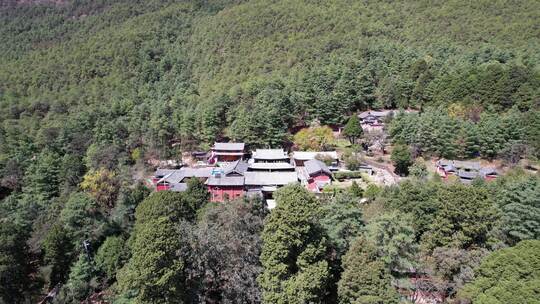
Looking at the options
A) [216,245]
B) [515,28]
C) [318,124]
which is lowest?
[318,124]

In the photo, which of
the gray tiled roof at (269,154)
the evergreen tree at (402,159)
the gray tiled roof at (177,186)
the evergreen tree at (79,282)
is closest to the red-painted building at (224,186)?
the gray tiled roof at (177,186)

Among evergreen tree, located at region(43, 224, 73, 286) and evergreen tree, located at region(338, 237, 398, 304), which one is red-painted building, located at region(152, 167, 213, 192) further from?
evergreen tree, located at region(338, 237, 398, 304)

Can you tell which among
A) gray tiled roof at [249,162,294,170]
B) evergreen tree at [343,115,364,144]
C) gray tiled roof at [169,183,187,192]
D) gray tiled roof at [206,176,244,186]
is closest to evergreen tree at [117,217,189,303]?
gray tiled roof at [169,183,187,192]

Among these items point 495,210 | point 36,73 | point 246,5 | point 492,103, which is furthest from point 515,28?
point 36,73

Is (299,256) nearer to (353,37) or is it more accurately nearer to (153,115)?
(153,115)

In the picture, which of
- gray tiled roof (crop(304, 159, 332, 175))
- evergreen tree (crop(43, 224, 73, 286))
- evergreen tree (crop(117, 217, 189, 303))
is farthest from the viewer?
gray tiled roof (crop(304, 159, 332, 175))

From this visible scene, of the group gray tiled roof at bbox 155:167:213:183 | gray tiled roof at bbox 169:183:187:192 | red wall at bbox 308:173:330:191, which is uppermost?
gray tiled roof at bbox 169:183:187:192
